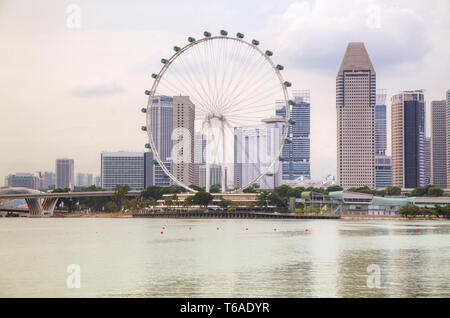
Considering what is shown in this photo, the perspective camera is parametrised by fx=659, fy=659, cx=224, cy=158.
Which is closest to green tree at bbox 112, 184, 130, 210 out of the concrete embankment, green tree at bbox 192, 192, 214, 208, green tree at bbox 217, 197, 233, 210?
the concrete embankment

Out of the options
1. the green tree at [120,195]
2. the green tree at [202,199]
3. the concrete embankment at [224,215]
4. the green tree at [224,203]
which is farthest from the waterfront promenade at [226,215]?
the green tree at [120,195]

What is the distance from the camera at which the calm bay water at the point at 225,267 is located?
36.4 meters

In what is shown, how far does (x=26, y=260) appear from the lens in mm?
52000

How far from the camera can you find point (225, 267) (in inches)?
1820

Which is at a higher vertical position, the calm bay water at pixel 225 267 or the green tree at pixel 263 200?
the green tree at pixel 263 200

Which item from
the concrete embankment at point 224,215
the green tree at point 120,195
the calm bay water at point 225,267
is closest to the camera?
the calm bay water at point 225,267

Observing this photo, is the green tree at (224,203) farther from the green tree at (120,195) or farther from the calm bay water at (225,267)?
the calm bay water at (225,267)

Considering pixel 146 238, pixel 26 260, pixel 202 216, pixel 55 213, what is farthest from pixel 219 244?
pixel 55 213

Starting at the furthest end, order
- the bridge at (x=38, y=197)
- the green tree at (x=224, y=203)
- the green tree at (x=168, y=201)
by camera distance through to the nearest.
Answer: the bridge at (x=38, y=197) → the green tree at (x=168, y=201) → the green tree at (x=224, y=203)

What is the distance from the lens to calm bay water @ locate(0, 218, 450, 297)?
3641 cm

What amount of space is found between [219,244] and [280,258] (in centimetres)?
1441

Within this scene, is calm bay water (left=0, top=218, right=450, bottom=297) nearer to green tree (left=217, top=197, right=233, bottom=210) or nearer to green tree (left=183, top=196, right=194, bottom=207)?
green tree (left=217, top=197, right=233, bottom=210)
